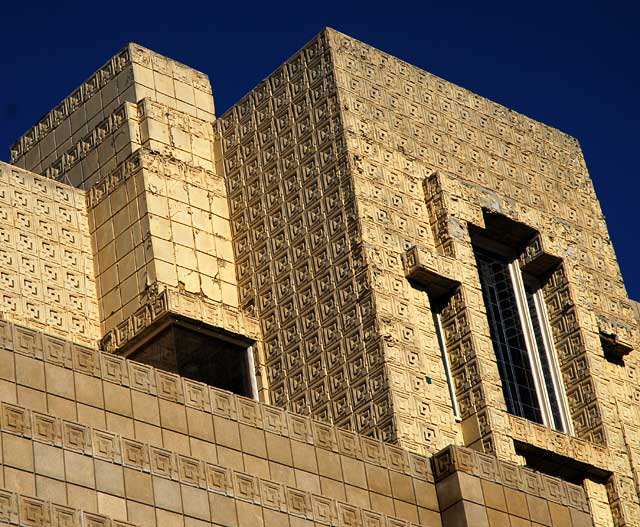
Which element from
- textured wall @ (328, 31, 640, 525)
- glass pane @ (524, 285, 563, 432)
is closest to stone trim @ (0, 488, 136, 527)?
textured wall @ (328, 31, 640, 525)

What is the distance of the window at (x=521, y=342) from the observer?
162ft

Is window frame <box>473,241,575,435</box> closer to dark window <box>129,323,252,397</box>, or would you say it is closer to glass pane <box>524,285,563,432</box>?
glass pane <box>524,285,563,432</box>

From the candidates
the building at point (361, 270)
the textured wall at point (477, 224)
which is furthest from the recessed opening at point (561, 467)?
the textured wall at point (477, 224)

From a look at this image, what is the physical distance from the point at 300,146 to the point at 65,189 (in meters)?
5.96

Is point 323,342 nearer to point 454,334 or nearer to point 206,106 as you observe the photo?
point 454,334

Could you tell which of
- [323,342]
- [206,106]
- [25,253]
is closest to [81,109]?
[206,106]

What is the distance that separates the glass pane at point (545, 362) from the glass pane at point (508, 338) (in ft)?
1.38

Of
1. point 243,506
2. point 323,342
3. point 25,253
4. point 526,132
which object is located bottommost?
point 243,506

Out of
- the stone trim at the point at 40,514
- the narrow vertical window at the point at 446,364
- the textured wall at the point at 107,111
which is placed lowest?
the stone trim at the point at 40,514

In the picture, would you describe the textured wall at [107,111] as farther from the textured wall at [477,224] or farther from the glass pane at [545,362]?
the glass pane at [545,362]

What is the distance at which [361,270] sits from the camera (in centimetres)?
4747

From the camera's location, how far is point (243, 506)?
1481 inches

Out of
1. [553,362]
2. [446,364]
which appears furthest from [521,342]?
[446,364]

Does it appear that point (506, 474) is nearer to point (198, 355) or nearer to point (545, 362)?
point (545, 362)
